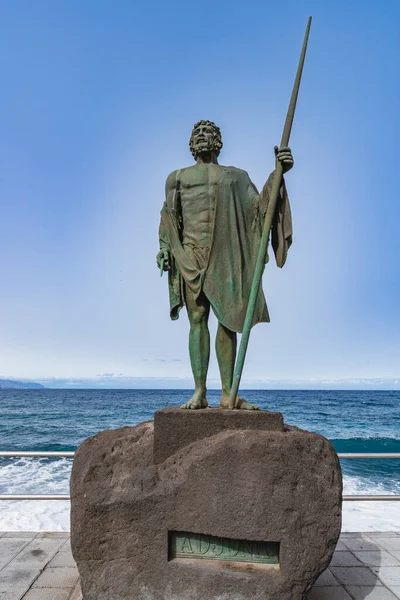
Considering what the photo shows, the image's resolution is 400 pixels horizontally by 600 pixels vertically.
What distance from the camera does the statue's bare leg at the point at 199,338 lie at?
361cm

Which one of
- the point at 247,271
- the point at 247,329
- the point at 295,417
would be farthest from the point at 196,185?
the point at 295,417

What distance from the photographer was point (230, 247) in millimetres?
3619

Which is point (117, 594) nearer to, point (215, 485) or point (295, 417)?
point (215, 485)

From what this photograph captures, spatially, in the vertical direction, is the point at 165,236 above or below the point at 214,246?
above

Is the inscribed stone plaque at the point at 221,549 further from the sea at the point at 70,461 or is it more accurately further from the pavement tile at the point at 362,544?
the sea at the point at 70,461

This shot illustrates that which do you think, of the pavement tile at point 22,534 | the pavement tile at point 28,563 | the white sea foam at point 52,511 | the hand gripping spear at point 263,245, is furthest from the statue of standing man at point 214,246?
the white sea foam at point 52,511

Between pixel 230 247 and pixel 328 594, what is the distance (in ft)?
8.95

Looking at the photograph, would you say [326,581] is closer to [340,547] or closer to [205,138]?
[340,547]

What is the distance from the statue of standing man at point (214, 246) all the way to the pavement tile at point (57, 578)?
1.80 metres

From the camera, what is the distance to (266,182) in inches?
143

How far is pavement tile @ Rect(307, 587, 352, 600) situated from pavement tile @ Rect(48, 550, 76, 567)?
1987 millimetres

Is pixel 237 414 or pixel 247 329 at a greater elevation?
pixel 247 329

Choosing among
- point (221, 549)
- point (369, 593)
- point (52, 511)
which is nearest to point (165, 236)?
point (221, 549)

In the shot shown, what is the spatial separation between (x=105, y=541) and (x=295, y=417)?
29840 millimetres
